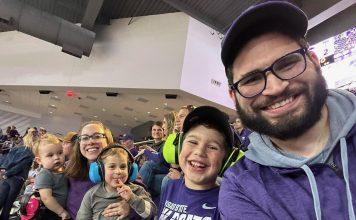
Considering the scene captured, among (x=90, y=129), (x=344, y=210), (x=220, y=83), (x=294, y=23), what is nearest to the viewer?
(x=344, y=210)

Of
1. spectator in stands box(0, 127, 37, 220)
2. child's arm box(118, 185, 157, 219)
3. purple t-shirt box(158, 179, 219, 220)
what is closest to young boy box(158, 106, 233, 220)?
purple t-shirt box(158, 179, 219, 220)

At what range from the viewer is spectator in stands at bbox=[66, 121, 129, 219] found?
2.21 metres

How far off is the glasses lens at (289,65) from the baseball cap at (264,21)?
0.31ft

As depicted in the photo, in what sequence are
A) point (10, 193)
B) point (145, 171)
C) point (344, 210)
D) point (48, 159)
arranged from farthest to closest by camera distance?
point (10, 193) → point (145, 171) → point (48, 159) → point (344, 210)

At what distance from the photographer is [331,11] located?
18.5ft

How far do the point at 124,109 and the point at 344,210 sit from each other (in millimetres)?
12197

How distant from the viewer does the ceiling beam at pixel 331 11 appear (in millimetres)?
5434

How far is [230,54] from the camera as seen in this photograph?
106 centimetres

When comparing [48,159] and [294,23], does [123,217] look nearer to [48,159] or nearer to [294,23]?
[48,159]

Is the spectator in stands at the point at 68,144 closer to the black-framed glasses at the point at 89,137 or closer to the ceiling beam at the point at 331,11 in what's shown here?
the black-framed glasses at the point at 89,137

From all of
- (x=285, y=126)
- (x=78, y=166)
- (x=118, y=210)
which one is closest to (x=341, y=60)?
(x=78, y=166)

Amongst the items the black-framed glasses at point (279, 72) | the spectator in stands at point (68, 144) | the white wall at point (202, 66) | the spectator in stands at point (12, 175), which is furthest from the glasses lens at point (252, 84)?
the white wall at point (202, 66)

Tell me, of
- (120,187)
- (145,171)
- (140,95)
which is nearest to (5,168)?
(145,171)

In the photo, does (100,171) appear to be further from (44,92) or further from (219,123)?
(44,92)
